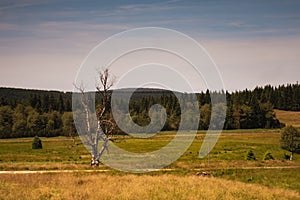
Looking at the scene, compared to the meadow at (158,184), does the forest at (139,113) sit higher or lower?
higher

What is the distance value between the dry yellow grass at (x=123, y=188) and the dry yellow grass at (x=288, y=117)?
10468 centimetres

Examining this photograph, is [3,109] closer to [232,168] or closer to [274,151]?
[274,151]

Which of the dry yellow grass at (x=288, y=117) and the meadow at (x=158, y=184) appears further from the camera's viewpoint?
the dry yellow grass at (x=288, y=117)

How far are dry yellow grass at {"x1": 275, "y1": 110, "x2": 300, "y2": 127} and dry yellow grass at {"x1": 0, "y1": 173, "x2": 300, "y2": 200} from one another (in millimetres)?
104682

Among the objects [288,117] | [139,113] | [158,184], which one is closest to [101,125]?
[158,184]

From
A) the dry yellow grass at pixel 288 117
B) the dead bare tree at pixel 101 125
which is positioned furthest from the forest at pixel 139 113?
the dead bare tree at pixel 101 125

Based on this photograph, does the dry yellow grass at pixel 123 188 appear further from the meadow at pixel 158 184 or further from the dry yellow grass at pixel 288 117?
the dry yellow grass at pixel 288 117

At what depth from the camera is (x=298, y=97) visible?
151125 millimetres

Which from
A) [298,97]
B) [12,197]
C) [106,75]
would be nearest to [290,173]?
[106,75]

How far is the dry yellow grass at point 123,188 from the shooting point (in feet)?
71.3

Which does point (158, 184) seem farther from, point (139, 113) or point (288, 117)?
point (288, 117)

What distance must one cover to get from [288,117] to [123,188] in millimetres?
119265

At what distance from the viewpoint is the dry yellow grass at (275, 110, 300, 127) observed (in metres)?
126

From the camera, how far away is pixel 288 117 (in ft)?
439
